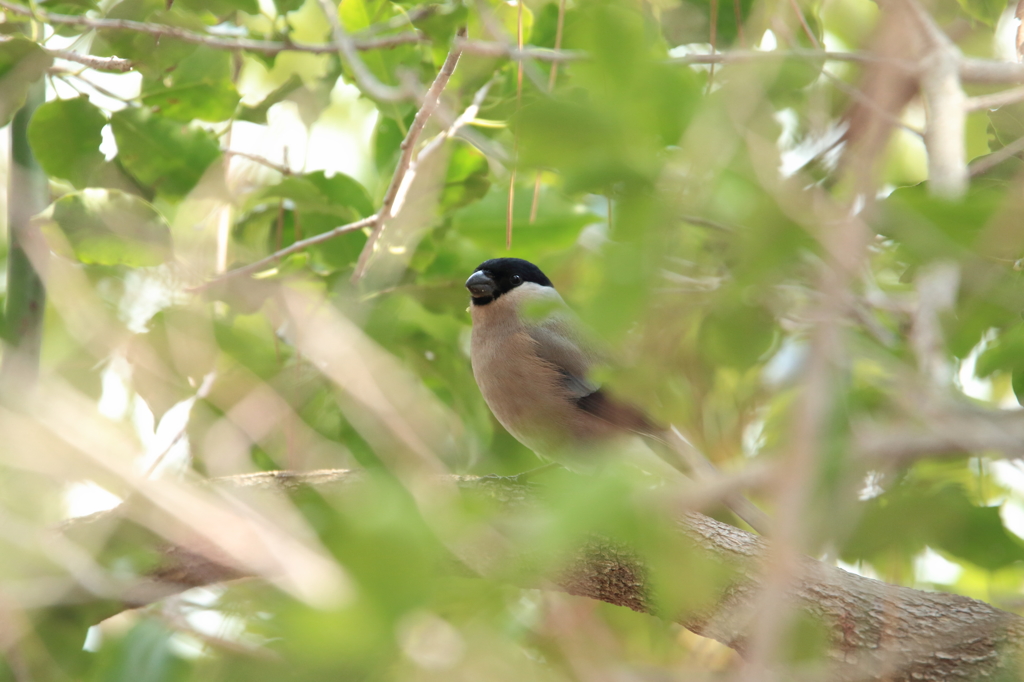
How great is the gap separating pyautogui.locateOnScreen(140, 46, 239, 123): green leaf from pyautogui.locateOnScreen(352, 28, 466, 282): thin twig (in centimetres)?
64

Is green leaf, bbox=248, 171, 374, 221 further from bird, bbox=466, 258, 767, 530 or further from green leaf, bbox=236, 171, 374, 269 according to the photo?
bird, bbox=466, 258, 767, 530

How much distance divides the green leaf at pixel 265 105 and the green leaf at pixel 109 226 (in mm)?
675

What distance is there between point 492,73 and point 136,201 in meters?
1.34

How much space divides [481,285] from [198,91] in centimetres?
153

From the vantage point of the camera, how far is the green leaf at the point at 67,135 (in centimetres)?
249

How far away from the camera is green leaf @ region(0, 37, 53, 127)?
7.51 feet

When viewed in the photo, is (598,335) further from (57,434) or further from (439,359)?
(439,359)

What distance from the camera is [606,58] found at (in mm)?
762

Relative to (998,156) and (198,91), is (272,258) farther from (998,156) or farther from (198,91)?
(998,156)

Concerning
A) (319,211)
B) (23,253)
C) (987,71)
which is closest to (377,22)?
(319,211)

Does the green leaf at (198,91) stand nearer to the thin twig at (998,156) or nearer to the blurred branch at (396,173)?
the blurred branch at (396,173)

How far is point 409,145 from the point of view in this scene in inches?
95.3

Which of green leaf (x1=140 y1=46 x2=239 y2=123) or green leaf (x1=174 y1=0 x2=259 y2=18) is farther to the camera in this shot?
green leaf (x1=140 y1=46 x2=239 y2=123)

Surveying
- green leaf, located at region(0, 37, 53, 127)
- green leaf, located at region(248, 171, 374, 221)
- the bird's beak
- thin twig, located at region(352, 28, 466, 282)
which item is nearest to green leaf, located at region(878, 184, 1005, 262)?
thin twig, located at region(352, 28, 466, 282)
